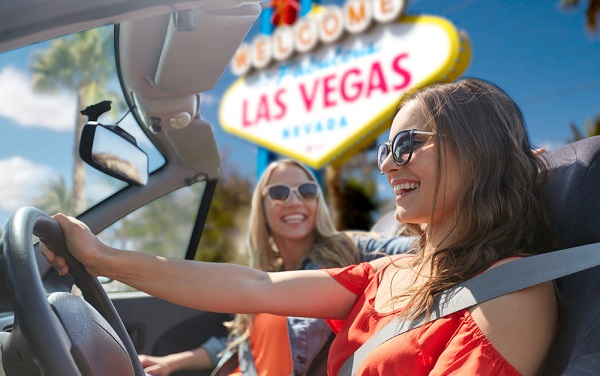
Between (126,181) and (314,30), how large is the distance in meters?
8.51

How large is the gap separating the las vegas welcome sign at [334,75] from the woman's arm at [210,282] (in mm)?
6709

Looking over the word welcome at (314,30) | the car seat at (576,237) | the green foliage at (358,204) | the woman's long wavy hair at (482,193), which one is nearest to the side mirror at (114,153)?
the woman's long wavy hair at (482,193)

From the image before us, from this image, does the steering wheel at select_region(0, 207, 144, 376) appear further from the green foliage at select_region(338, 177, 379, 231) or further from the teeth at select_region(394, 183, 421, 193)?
the green foliage at select_region(338, 177, 379, 231)

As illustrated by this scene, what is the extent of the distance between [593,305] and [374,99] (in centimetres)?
798

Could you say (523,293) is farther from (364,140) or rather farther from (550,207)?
(364,140)

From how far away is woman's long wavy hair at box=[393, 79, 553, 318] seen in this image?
1.30m

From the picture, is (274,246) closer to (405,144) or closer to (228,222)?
(405,144)

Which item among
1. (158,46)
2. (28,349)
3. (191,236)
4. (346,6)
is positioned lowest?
(191,236)

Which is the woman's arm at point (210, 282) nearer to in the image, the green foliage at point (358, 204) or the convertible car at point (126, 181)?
the convertible car at point (126, 181)

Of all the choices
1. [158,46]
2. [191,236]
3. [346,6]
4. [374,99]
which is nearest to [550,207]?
[158,46]

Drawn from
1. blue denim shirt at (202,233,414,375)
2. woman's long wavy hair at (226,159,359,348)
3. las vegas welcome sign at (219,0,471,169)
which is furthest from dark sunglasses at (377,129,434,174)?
las vegas welcome sign at (219,0,471,169)

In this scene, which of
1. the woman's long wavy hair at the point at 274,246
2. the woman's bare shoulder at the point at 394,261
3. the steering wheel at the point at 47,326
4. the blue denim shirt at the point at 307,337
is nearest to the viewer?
the steering wheel at the point at 47,326

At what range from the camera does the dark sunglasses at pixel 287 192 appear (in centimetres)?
271

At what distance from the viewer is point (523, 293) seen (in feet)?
3.89
